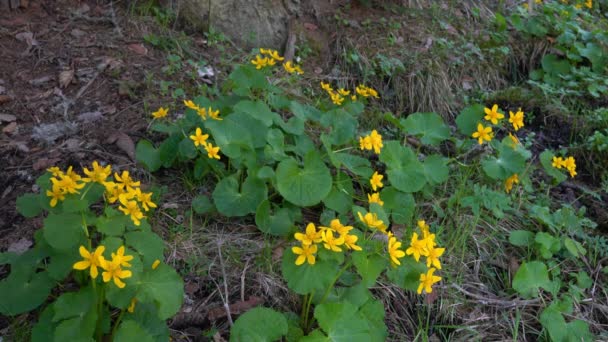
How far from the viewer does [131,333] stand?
1559 mm

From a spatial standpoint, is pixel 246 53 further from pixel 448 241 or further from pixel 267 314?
pixel 267 314

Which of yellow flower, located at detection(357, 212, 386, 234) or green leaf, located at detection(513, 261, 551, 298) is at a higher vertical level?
yellow flower, located at detection(357, 212, 386, 234)

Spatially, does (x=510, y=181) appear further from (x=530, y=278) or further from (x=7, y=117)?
(x=7, y=117)

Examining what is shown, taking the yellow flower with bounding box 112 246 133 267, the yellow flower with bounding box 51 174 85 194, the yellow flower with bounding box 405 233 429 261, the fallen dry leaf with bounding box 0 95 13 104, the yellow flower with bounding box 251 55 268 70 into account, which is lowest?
the fallen dry leaf with bounding box 0 95 13 104

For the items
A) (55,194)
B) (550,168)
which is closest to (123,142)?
(55,194)

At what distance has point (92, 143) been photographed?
104 inches

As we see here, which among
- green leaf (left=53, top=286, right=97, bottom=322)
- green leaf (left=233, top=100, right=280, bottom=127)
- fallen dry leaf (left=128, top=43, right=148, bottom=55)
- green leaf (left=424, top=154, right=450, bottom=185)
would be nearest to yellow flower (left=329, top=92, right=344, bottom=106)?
green leaf (left=233, top=100, right=280, bottom=127)

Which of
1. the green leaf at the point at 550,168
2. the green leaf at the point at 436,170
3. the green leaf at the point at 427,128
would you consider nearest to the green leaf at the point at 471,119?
the green leaf at the point at 427,128

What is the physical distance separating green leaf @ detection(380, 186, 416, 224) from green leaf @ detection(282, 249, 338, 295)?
71cm

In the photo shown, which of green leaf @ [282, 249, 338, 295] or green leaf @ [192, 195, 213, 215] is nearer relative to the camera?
green leaf @ [282, 249, 338, 295]

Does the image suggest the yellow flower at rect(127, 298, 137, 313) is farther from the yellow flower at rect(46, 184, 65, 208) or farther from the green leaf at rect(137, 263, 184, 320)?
the yellow flower at rect(46, 184, 65, 208)

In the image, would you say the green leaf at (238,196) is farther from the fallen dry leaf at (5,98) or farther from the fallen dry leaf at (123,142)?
the fallen dry leaf at (5,98)

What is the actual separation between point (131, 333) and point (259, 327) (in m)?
0.40

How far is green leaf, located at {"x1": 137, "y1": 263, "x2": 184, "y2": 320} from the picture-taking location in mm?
1628
